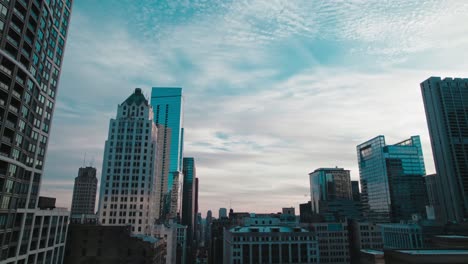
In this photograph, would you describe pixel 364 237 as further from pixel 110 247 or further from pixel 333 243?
pixel 110 247

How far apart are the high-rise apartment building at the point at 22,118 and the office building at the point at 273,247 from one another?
69959 millimetres

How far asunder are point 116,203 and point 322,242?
109 m

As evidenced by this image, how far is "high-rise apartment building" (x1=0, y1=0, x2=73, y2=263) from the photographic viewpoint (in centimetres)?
6662

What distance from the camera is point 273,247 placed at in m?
127

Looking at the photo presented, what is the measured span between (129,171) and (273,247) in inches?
2843

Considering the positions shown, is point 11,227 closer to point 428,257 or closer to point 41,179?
point 41,179

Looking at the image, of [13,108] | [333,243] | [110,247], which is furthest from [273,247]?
[13,108]

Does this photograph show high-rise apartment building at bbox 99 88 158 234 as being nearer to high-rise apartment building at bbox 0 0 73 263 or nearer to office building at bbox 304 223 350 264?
high-rise apartment building at bbox 0 0 73 263

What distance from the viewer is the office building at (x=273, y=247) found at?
126 m

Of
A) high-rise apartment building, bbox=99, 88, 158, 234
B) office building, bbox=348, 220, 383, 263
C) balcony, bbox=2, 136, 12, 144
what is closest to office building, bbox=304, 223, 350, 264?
office building, bbox=348, 220, 383, 263

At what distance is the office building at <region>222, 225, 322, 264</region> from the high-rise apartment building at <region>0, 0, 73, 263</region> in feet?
230

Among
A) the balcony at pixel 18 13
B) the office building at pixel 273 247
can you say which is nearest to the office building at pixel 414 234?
the office building at pixel 273 247

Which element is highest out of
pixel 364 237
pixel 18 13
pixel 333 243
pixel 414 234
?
pixel 18 13

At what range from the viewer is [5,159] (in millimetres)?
67438
